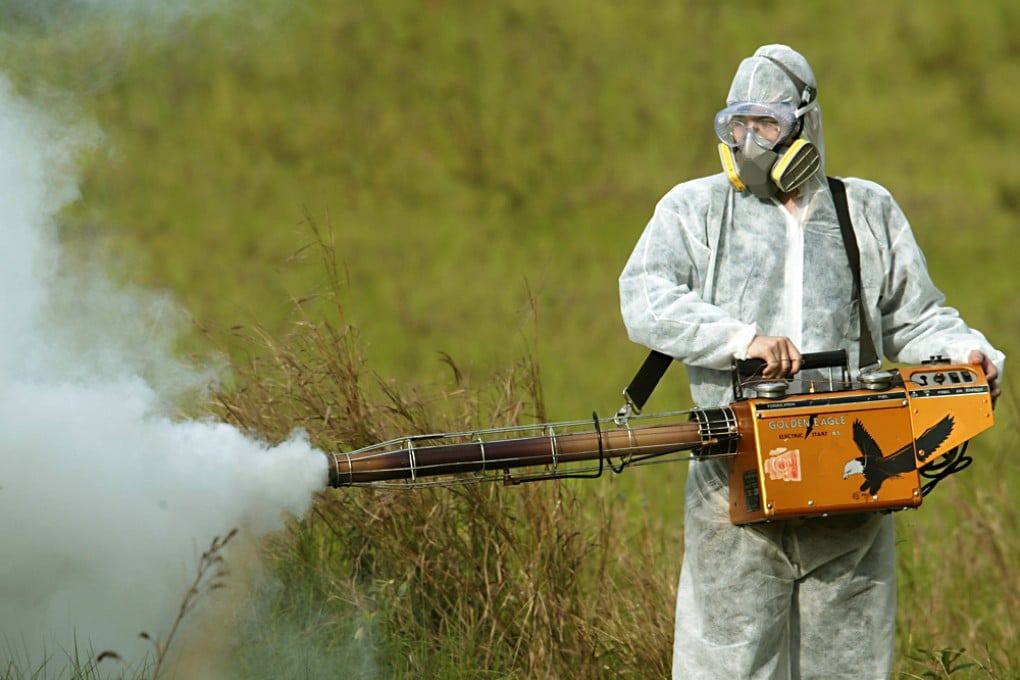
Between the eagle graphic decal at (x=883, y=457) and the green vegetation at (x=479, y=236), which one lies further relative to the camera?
the green vegetation at (x=479, y=236)

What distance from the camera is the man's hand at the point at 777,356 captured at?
10.7 ft

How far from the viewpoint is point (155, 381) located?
15.2ft

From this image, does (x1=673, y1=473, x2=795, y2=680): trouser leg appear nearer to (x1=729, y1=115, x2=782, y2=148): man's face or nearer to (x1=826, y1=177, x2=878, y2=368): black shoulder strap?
(x1=826, y1=177, x2=878, y2=368): black shoulder strap

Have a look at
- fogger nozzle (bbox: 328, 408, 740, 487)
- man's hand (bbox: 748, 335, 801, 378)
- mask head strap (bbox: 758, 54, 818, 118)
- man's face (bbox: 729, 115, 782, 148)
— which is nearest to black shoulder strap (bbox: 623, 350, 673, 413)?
fogger nozzle (bbox: 328, 408, 740, 487)

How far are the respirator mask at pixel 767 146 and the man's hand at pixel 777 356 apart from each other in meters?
0.46

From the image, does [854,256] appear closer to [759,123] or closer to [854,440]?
[759,123]

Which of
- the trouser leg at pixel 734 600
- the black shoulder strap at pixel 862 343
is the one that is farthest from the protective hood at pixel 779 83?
the trouser leg at pixel 734 600

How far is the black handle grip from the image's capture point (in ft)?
10.8

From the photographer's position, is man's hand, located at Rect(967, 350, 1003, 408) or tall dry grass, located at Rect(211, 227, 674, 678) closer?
man's hand, located at Rect(967, 350, 1003, 408)

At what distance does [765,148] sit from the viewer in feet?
11.6

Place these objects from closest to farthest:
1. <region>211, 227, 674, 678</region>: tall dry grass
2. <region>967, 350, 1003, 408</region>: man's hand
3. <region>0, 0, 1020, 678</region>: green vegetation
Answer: <region>967, 350, 1003, 408</region>: man's hand
<region>211, 227, 674, 678</region>: tall dry grass
<region>0, 0, 1020, 678</region>: green vegetation

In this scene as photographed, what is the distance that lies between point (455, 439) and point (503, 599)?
1.78ft

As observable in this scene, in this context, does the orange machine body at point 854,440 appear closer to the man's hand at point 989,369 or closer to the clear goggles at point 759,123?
the man's hand at point 989,369

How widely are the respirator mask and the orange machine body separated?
580 mm
